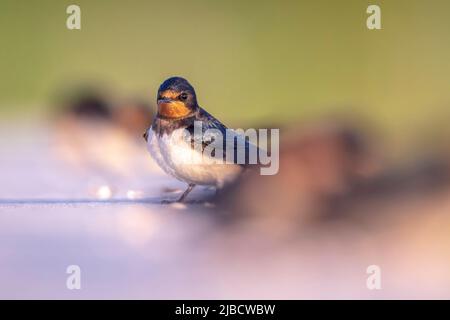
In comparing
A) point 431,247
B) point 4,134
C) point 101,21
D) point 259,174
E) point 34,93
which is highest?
point 101,21

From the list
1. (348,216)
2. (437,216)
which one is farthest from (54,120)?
(437,216)

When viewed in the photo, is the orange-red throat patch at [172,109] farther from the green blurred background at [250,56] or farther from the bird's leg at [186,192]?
the bird's leg at [186,192]

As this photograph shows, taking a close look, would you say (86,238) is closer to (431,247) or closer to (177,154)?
(177,154)

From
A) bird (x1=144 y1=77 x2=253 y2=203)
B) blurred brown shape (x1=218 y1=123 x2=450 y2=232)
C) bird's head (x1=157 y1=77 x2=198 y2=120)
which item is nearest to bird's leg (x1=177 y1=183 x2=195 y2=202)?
bird (x1=144 y1=77 x2=253 y2=203)

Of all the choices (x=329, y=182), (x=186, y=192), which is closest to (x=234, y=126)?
(x=186, y=192)

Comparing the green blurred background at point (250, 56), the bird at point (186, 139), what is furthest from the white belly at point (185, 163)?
the green blurred background at point (250, 56)

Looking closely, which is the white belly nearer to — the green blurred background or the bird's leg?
the bird's leg

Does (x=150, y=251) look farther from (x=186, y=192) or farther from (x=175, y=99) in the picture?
(x=175, y=99)
